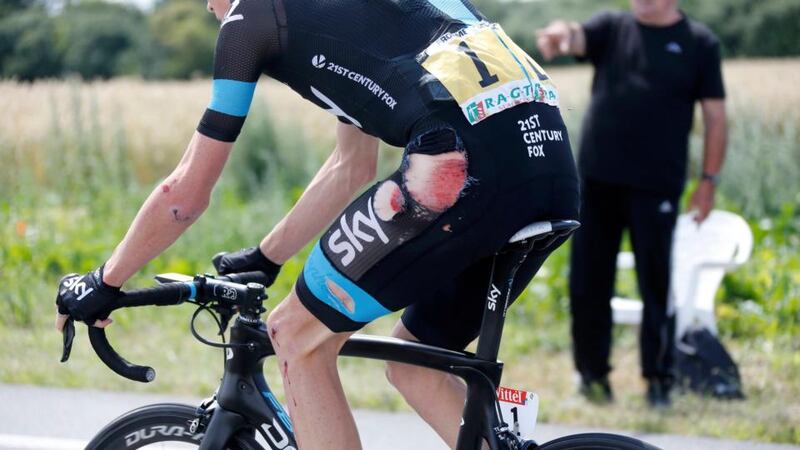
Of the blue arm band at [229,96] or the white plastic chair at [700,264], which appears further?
the white plastic chair at [700,264]

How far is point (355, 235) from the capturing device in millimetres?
2666

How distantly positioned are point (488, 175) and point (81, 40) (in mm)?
24156

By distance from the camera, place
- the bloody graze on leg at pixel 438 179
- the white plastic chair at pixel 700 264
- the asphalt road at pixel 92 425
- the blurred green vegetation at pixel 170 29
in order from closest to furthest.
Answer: the bloody graze on leg at pixel 438 179
the asphalt road at pixel 92 425
the white plastic chair at pixel 700 264
the blurred green vegetation at pixel 170 29

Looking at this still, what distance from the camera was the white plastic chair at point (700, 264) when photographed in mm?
6254

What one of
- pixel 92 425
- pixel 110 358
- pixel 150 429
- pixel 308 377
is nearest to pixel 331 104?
pixel 308 377

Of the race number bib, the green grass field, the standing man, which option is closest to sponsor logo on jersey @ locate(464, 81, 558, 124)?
the race number bib

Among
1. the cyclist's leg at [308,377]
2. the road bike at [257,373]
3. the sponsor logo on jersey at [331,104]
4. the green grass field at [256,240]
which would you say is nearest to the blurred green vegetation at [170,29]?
the green grass field at [256,240]

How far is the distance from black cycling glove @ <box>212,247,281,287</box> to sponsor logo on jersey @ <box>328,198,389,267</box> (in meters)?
0.54

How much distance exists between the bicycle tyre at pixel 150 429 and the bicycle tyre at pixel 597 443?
91cm

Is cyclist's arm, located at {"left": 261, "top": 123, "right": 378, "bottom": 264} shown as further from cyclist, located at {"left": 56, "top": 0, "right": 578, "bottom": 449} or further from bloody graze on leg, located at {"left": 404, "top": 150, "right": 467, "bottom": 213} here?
bloody graze on leg, located at {"left": 404, "top": 150, "right": 467, "bottom": 213}

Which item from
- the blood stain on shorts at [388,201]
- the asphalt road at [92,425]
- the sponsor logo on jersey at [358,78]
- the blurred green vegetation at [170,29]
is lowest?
the asphalt road at [92,425]

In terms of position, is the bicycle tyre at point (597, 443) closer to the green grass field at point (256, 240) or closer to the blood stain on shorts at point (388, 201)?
the blood stain on shorts at point (388, 201)

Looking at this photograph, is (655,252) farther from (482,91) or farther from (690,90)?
(482,91)

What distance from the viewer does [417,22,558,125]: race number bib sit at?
2662mm
